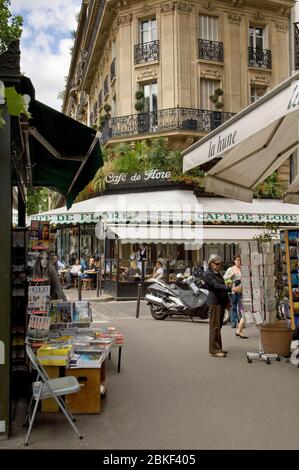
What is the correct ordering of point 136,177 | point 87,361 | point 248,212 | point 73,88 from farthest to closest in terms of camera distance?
point 73,88 → point 136,177 → point 248,212 → point 87,361

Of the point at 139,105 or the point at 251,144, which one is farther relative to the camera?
the point at 139,105

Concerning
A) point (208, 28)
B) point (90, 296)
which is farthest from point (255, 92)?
point (90, 296)

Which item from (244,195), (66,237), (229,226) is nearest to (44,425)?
(244,195)

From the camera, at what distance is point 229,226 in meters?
20.7

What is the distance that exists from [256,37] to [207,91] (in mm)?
4399

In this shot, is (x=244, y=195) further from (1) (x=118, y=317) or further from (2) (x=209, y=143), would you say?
(1) (x=118, y=317)

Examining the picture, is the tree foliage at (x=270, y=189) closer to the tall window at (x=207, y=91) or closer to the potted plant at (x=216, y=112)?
the potted plant at (x=216, y=112)

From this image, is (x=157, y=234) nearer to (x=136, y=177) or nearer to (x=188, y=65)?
(x=136, y=177)

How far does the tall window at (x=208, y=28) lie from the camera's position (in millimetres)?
24578

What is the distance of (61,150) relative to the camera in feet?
22.2

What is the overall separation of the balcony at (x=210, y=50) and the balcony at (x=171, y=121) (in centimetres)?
280

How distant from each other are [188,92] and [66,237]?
837 inches

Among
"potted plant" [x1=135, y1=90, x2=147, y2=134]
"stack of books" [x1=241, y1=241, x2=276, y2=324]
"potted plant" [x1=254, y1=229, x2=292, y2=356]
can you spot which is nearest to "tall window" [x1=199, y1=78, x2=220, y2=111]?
"potted plant" [x1=135, y1=90, x2=147, y2=134]

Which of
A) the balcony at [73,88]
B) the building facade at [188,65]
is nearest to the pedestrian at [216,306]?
the building facade at [188,65]
